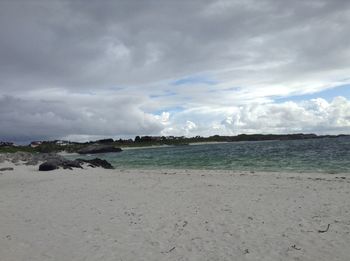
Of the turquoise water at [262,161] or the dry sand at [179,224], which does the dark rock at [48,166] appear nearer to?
the turquoise water at [262,161]

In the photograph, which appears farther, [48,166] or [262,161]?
[262,161]

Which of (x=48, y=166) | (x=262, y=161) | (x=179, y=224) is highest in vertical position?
(x=48, y=166)

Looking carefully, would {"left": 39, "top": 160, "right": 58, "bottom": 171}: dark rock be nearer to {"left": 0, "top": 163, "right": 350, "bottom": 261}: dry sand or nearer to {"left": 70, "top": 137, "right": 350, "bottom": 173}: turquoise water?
{"left": 70, "top": 137, "right": 350, "bottom": 173}: turquoise water

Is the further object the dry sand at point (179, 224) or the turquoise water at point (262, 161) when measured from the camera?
the turquoise water at point (262, 161)

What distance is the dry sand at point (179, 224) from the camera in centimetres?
784

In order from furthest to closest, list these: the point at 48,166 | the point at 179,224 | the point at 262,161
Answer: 1. the point at 262,161
2. the point at 48,166
3. the point at 179,224

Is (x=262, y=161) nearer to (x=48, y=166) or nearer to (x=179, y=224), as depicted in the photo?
(x=48, y=166)

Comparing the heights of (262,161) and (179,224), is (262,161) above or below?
above

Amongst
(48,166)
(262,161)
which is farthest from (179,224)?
(262,161)

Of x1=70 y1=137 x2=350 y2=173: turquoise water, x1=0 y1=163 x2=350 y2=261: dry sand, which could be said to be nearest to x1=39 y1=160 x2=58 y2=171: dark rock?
x1=70 y1=137 x2=350 y2=173: turquoise water

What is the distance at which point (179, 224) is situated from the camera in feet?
33.3

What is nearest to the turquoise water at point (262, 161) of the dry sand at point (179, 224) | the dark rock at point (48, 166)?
the dark rock at point (48, 166)

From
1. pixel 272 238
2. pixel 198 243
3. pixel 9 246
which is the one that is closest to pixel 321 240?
pixel 272 238

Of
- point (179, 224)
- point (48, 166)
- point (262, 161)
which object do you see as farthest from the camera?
point (262, 161)
